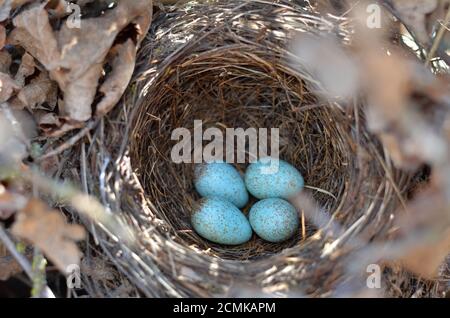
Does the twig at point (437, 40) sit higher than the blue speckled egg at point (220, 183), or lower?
higher

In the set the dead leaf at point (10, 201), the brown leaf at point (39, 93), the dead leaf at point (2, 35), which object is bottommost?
the dead leaf at point (10, 201)

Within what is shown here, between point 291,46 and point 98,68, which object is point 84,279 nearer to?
point 98,68

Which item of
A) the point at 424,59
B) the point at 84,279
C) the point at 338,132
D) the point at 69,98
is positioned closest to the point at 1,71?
the point at 69,98

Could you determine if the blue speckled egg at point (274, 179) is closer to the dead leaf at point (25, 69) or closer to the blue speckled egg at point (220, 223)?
the blue speckled egg at point (220, 223)

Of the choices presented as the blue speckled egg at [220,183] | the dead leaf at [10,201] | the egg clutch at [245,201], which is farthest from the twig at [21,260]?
the blue speckled egg at [220,183]

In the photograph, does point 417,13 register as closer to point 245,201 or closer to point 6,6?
point 245,201

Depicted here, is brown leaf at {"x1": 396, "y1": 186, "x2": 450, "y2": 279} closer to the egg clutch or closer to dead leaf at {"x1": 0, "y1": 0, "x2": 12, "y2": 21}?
the egg clutch
